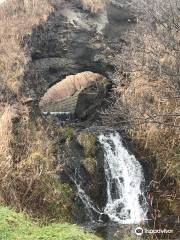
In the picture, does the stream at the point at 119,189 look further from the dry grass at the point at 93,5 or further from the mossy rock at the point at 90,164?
the dry grass at the point at 93,5

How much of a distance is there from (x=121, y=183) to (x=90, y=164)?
0.94 m

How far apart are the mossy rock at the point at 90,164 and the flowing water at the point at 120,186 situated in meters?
0.37

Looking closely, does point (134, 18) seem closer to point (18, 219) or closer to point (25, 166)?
point (25, 166)

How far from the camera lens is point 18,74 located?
1462 centimetres

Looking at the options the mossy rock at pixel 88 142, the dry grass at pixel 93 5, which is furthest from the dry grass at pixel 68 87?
the mossy rock at pixel 88 142

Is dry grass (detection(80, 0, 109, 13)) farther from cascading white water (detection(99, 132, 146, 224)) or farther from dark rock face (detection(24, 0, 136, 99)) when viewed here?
cascading white water (detection(99, 132, 146, 224))

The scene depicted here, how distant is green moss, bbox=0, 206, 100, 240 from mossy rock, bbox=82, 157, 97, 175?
5.08 meters

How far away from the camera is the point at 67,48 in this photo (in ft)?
53.2

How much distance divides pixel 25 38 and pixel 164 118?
5682 mm

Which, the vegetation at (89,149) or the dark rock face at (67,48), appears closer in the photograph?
the vegetation at (89,149)

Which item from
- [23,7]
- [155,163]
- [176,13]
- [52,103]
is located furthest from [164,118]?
[52,103]

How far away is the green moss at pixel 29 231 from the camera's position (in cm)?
655

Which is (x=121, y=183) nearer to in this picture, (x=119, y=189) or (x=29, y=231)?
(x=119, y=189)

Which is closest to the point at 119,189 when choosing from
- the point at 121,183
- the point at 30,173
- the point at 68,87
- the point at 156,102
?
the point at 121,183
